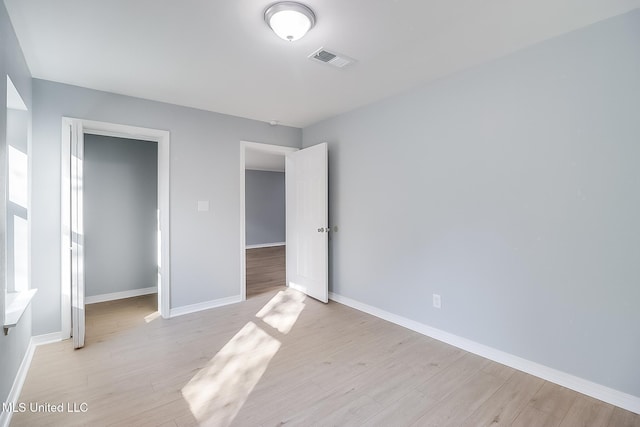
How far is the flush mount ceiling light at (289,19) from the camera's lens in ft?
5.65

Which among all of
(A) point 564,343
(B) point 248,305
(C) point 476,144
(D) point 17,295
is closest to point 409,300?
(A) point 564,343

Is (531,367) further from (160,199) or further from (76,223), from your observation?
(76,223)

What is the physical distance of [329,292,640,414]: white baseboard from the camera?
6.10 feet

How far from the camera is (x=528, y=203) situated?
2.23 meters

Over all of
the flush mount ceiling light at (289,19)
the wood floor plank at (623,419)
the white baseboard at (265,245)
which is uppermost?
the flush mount ceiling light at (289,19)

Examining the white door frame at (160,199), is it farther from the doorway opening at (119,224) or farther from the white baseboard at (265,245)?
the white baseboard at (265,245)

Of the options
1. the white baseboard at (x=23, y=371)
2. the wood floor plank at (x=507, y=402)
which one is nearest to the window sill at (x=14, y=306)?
the white baseboard at (x=23, y=371)

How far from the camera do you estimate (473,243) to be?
2.54 m

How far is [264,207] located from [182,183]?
5.66 meters

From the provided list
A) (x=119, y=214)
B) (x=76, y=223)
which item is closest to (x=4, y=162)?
(x=76, y=223)

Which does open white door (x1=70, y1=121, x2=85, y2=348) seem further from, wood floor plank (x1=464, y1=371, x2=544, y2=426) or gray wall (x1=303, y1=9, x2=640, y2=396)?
wood floor plank (x1=464, y1=371, x2=544, y2=426)

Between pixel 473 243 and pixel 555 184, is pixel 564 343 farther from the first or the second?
pixel 555 184

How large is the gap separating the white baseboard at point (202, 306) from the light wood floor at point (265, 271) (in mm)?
332

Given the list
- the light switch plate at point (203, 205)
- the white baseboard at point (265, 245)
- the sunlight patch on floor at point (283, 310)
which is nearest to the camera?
the sunlight patch on floor at point (283, 310)
